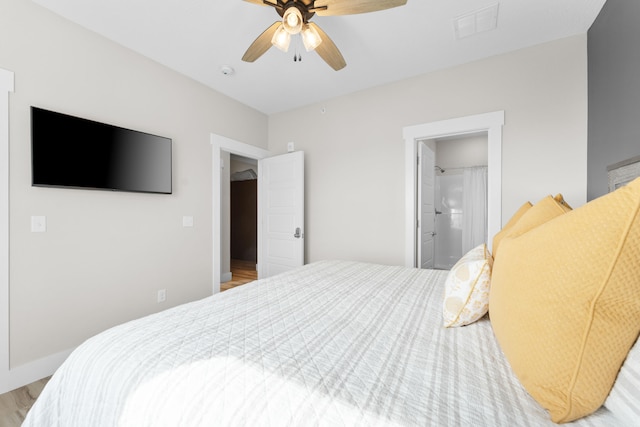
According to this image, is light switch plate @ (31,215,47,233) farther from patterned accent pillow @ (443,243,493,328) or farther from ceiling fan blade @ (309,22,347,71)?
patterned accent pillow @ (443,243,493,328)

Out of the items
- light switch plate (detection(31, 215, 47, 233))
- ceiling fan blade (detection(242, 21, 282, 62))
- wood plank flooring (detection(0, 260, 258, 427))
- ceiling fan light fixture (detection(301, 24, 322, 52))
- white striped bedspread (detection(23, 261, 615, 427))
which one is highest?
ceiling fan blade (detection(242, 21, 282, 62))

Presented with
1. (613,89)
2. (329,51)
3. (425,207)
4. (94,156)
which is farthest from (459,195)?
(94,156)

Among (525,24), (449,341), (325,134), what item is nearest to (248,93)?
(325,134)

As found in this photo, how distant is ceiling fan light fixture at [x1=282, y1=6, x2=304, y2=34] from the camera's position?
1513 millimetres

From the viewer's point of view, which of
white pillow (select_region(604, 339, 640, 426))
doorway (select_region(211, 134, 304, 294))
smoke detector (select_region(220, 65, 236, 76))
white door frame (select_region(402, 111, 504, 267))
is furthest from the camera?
doorway (select_region(211, 134, 304, 294))

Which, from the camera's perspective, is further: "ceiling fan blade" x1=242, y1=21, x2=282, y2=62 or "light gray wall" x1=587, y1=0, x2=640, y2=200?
"ceiling fan blade" x1=242, y1=21, x2=282, y2=62

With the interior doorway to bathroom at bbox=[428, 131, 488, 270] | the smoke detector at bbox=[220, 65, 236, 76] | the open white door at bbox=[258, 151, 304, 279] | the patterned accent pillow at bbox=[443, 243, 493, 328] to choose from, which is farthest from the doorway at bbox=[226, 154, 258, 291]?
the patterned accent pillow at bbox=[443, 243, 493, 328]

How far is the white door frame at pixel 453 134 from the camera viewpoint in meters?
2.44

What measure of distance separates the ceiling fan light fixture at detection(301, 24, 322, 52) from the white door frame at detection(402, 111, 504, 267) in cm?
152

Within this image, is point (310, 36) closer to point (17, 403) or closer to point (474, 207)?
point (17, 403)

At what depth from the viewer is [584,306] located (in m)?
0.51

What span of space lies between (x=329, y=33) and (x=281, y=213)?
2186 millimetres

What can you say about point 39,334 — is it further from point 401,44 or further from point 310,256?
point 401,44

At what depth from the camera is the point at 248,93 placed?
125 inches
